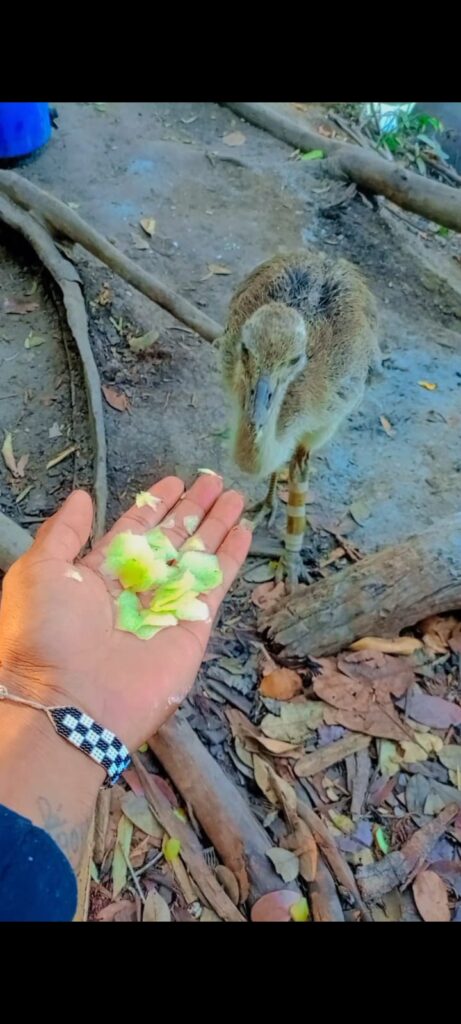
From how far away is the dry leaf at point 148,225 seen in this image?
5268mm

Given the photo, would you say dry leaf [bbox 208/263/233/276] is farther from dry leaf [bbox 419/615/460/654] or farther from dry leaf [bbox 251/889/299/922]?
dry leaf [bbox 251/889/299/922]

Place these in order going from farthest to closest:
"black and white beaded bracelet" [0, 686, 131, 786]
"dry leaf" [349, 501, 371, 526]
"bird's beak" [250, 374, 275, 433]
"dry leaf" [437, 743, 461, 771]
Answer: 1. "dry leaf" [349, 501, 371, 526]
2. "dry leaf" [437, 743, 461, 771]
3. "bird's beak" [250, 374, 275, 433]
4. "black and white beaded bracelet" [0, 686, 131, 786]

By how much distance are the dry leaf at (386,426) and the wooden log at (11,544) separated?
200 cm

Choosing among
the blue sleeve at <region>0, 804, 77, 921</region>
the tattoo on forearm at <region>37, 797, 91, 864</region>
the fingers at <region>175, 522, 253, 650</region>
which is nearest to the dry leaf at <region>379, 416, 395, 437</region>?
the fingers at <region>175, 522, 253, 650</region>

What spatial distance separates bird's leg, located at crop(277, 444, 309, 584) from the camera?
335 centimetres

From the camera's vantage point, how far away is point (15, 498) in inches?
148

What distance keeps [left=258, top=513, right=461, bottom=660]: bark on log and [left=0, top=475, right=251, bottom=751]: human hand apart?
0.77 m

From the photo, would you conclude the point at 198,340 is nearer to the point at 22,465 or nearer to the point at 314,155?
the point at 22,465

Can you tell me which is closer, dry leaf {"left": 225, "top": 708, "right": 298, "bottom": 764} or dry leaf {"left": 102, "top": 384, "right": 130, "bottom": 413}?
dry leaf {"left": 225, "top": 708, "right": 298, "bottom": 764}

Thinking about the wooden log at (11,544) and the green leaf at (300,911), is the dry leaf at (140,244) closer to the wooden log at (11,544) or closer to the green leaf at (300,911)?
the wooden log at (11,544)

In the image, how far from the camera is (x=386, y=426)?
4.23m

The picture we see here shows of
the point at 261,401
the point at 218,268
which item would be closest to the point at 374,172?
the point at 218,268

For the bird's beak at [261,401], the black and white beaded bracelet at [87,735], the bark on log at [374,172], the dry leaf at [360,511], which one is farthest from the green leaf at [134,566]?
the bark on log at [374,172]
